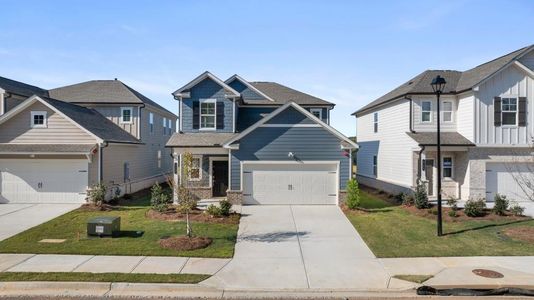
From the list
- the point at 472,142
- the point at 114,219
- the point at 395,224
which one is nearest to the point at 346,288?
the point at 395,224

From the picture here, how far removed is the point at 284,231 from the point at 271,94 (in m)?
14.3

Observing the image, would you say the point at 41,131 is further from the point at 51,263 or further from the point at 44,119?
the point at 51,263

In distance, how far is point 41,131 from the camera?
717 inches

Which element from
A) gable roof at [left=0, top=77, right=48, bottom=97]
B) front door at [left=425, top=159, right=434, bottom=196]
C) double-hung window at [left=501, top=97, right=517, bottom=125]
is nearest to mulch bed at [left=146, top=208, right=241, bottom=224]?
front door at [left=425, top=159, right=434, bottom=196]

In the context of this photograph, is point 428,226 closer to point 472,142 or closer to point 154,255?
point 472,142

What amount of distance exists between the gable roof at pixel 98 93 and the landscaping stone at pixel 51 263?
52.2 ft

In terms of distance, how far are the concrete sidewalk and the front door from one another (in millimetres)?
14941

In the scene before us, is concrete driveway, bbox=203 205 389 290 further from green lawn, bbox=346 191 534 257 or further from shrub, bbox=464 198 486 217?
shrub, bbox=464 198 486 217

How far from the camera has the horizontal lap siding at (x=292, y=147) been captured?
17766 millimetres

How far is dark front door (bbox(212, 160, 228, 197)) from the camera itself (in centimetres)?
1950

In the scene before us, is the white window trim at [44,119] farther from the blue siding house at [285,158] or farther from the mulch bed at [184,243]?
the mulch bed at [184,243]

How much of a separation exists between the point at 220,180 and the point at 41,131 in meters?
9.89

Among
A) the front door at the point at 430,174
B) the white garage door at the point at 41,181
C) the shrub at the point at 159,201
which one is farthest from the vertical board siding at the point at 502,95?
the white garage door at the point at 41,181

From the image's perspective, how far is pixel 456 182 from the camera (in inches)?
776
